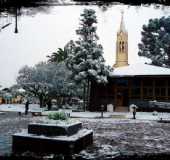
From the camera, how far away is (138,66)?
37.5 m

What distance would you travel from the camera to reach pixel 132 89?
3394cm

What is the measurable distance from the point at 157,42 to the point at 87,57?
29018mm

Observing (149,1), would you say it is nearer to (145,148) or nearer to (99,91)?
(145,148)

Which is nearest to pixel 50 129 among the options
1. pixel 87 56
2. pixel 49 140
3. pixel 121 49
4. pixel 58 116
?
pixel 49 140

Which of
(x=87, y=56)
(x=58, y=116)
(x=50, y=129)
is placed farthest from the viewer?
(x=87, y=56)

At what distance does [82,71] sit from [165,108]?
8843mm

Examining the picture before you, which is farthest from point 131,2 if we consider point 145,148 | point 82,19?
point 82,19

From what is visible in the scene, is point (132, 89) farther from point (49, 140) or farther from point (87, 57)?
point (49, 140)

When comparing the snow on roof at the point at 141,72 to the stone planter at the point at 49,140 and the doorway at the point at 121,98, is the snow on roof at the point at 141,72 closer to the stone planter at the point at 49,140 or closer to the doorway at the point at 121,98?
the doorway at the point at 121,98

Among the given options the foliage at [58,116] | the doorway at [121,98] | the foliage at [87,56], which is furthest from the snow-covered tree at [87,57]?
the foliage at [58,116]

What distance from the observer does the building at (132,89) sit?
1282 inches

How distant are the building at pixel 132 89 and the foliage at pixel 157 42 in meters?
23.1

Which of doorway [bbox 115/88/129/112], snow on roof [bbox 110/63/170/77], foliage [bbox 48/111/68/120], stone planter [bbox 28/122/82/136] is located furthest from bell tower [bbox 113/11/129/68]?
stone planter [bbox 28/122/82/136]

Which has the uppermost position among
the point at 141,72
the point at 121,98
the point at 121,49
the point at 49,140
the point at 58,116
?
the point at 121,49
